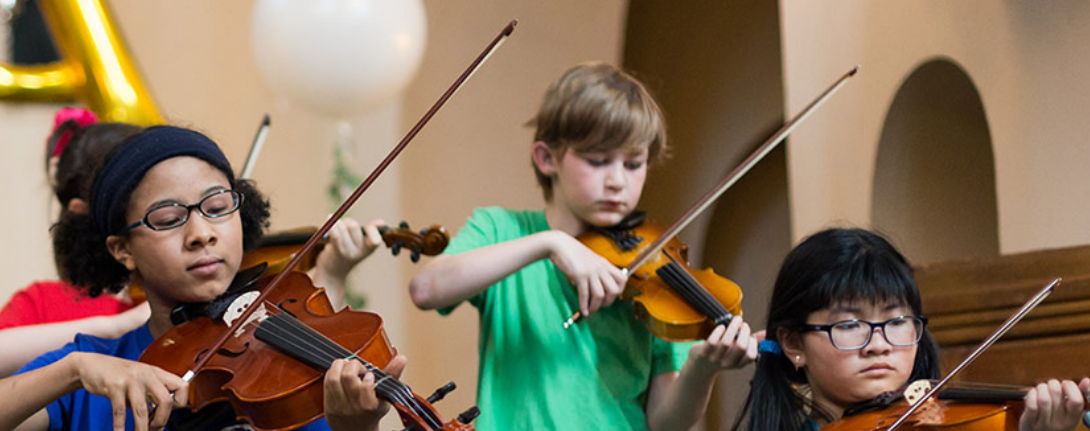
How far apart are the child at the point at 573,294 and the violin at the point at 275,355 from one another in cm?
40

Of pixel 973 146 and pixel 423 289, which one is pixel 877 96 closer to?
pixel 973 146

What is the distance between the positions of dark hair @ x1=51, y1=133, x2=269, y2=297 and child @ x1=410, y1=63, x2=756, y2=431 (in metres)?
0.32

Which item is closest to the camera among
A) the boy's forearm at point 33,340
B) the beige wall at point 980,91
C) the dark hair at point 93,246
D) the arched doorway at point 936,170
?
the dark hair at point 93,246

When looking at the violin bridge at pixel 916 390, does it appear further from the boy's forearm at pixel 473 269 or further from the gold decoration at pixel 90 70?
the gold decoration at pixel 90 70

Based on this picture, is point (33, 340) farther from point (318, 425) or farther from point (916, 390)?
point (916, 390)

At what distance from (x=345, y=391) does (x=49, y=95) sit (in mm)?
2514

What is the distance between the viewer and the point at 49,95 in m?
3.62

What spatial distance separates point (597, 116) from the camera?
2105mm

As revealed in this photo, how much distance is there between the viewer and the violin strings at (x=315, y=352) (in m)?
1.45

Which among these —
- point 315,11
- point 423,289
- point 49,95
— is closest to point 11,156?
point 49,95

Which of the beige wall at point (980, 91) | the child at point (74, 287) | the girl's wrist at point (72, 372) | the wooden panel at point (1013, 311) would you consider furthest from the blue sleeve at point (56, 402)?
the beige wall at point (980, 91)

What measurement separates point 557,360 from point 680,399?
0.20 m

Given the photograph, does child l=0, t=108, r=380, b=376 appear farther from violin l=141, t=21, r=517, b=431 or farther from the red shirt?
violin l=141, t=21, r=517, b=431

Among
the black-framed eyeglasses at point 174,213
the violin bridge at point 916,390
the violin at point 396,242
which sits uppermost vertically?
the black-framed eyeglasses at point 174,213
